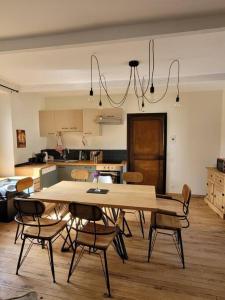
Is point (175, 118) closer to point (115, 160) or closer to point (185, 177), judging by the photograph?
point (185, 177)

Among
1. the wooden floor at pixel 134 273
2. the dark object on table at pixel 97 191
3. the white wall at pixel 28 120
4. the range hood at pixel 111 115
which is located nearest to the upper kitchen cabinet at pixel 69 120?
the range hood at pixel 111 115

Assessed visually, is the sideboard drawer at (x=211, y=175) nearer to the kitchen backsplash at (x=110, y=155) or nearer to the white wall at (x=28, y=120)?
the kitchen backsplash at (x=110, y=155)

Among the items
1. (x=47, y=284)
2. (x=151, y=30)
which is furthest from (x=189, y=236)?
(x=151, y=30)

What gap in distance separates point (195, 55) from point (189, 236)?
2516 millimetres

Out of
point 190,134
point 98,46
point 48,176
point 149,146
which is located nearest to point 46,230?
point 98,46

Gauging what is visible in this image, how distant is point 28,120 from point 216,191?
432 cm

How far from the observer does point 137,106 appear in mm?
4930

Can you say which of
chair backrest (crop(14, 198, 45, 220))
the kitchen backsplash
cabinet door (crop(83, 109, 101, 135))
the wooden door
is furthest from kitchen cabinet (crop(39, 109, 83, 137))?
chair backrest (crop(14, 198, 45, 220))

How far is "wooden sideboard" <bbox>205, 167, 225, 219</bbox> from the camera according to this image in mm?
3631

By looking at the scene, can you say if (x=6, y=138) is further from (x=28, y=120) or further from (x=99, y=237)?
(x=99, y=237)

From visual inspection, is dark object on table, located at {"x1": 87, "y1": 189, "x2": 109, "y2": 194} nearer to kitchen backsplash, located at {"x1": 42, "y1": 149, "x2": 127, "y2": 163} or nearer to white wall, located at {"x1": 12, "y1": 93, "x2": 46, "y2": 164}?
kitchen backsplash, located at {"x1": 42, "y1": 149, "x2": 127, "y2": 163}

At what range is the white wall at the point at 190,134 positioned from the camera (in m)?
4.63

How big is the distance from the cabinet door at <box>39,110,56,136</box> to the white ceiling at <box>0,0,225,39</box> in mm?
2999

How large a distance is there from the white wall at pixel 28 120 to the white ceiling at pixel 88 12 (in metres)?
2.61
